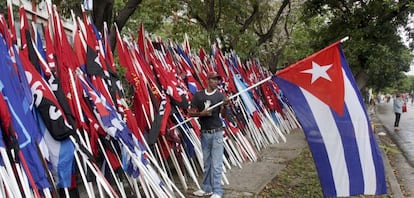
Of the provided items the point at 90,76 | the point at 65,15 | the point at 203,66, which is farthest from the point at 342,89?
the point at 65,15

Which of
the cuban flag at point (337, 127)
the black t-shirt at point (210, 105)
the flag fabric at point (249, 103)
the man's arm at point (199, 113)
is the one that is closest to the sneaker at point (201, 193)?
the black t-shirt at point (210, 105)

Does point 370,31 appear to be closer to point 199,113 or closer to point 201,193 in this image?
point 199,113

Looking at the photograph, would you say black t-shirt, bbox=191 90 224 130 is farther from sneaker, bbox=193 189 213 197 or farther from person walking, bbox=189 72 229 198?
sneaker, bbox=193 189 213 197

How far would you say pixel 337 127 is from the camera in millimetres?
5363

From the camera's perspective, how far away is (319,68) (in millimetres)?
5520

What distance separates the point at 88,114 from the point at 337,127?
3.02 m

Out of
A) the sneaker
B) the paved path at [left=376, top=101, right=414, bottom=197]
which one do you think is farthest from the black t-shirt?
the paved path at [left=376, top=101, right=414, bottom=197]

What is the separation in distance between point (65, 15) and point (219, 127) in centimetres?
443

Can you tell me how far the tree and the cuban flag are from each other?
576 centimetres

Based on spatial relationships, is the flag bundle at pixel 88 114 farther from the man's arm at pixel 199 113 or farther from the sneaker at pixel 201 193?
the man's arm at pixel 199 113

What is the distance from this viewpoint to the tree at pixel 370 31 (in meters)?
10.7

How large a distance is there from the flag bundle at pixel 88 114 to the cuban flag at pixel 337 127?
1934 millimetres

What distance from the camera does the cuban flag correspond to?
527 centimetres

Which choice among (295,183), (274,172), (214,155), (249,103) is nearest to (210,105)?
(214,155)
